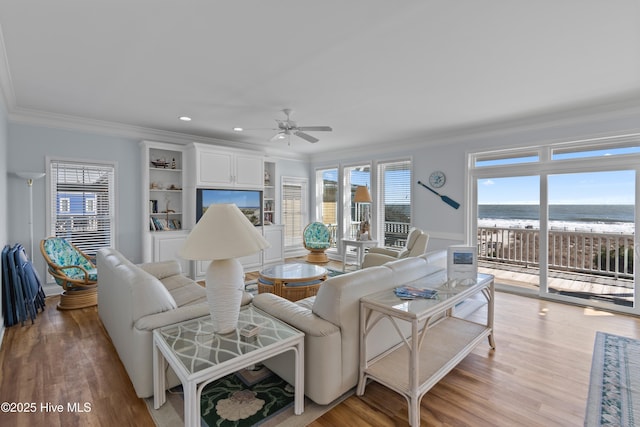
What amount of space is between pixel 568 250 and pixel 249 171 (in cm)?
543

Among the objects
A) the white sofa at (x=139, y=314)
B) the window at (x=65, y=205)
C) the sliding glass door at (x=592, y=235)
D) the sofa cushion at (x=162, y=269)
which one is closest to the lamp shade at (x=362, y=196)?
the sliding glass door at (x=592, y=235)

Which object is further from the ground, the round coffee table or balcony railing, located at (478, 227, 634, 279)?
balcony railing, located at (478, 227, 634, 279)

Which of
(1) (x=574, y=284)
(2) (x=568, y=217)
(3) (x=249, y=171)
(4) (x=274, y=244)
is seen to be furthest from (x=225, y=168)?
(1) (x=574, y=284)

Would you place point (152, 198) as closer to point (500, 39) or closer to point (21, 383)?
point (21, 383)

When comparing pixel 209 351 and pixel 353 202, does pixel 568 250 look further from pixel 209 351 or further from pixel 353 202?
pixel 209 351

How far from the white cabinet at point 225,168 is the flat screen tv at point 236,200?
128mm

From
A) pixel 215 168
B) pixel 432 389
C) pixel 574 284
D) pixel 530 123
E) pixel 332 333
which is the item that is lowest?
pixel 432 389

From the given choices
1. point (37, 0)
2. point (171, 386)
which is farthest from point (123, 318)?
point (37, 0)

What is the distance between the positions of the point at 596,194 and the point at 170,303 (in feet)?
16.9

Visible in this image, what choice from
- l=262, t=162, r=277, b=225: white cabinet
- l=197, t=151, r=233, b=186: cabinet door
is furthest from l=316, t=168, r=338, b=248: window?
l=197, t=151, r=233, b=186: cabinet door

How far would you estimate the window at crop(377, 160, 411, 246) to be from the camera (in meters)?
5.98

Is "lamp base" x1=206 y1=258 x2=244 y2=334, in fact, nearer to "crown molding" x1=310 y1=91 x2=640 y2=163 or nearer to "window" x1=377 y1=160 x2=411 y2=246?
"crown molding" x1=310 y1=91 x2=640 y2=163

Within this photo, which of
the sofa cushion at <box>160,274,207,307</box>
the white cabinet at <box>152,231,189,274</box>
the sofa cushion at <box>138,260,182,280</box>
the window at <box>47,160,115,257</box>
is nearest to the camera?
the sofa cushion at <box>160,274,207,307</box>

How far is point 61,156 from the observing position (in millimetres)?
4359
